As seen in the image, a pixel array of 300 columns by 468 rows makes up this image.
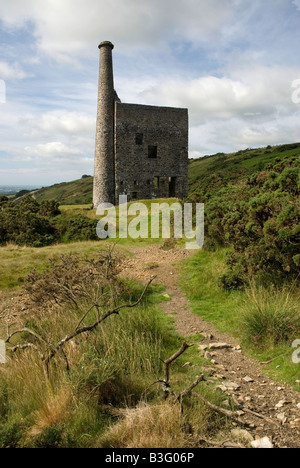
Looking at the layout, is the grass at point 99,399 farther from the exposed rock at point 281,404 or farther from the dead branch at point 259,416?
the exposed rock at point 281,404

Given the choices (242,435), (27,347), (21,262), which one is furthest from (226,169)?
(242,435)

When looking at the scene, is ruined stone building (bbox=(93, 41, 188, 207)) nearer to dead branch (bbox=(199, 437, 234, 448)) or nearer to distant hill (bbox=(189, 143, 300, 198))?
distant hill (bbox=(189, 143, 300, 198))

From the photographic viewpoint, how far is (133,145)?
26562 millimetres

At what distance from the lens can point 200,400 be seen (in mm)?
3551

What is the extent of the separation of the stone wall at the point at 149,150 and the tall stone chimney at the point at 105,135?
581 mm

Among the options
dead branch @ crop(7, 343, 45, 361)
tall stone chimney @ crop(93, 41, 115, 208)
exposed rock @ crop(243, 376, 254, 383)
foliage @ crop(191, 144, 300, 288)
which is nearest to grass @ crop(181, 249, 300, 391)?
exposed rock @ crop(243, 376, 254, 383)

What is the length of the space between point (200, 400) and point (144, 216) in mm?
16725

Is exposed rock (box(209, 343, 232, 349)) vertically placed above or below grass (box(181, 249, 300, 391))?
below

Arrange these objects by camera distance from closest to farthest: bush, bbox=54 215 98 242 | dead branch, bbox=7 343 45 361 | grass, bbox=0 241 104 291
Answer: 1. dead branch, bbox=7 343 45 361
2. grass, bbox=0 241 104 291
3. bush, bbox=54 215 98 242

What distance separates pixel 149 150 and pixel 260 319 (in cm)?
2433

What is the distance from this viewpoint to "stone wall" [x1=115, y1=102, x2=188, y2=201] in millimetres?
26234

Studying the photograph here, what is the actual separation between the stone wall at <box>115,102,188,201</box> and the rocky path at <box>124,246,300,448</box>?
1994 centimetres
